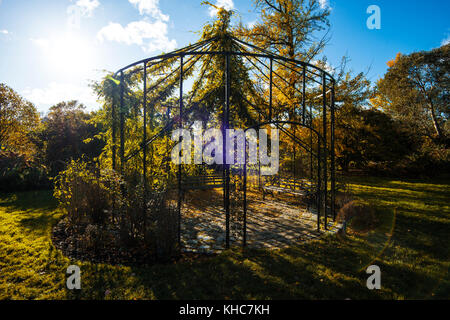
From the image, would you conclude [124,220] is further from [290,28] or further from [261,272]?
[290,28]

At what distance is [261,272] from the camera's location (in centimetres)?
335

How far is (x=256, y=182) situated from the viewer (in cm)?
980

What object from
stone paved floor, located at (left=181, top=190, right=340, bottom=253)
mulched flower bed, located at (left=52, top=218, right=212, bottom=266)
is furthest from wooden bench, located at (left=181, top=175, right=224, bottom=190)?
mulched flower bed, located at (left=52, top=218, right=212, bottom=266)

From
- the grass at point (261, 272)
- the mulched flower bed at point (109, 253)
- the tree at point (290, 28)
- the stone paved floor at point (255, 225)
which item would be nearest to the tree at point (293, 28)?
the tree at point (290, 28)

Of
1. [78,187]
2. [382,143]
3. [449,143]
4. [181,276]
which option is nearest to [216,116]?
[78,187]

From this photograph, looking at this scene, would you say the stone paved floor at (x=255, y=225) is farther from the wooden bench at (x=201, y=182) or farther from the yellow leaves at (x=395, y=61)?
the yellow leaves at (x=395, y=61)

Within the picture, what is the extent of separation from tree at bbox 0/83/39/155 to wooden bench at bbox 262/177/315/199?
1444cm

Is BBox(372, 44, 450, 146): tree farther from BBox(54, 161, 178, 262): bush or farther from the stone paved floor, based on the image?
BBox(54, 161, 178, 262): bush

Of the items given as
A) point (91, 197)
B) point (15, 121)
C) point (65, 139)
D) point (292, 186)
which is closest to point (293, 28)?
point (292, 186)

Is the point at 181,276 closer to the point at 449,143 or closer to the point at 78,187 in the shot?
the point at 78,187

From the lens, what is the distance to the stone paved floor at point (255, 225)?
14.8ft

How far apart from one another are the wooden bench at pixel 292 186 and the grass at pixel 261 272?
Answer: 198 centimetres

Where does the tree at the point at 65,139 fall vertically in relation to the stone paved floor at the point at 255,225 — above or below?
above

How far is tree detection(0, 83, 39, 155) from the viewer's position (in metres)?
13.1
